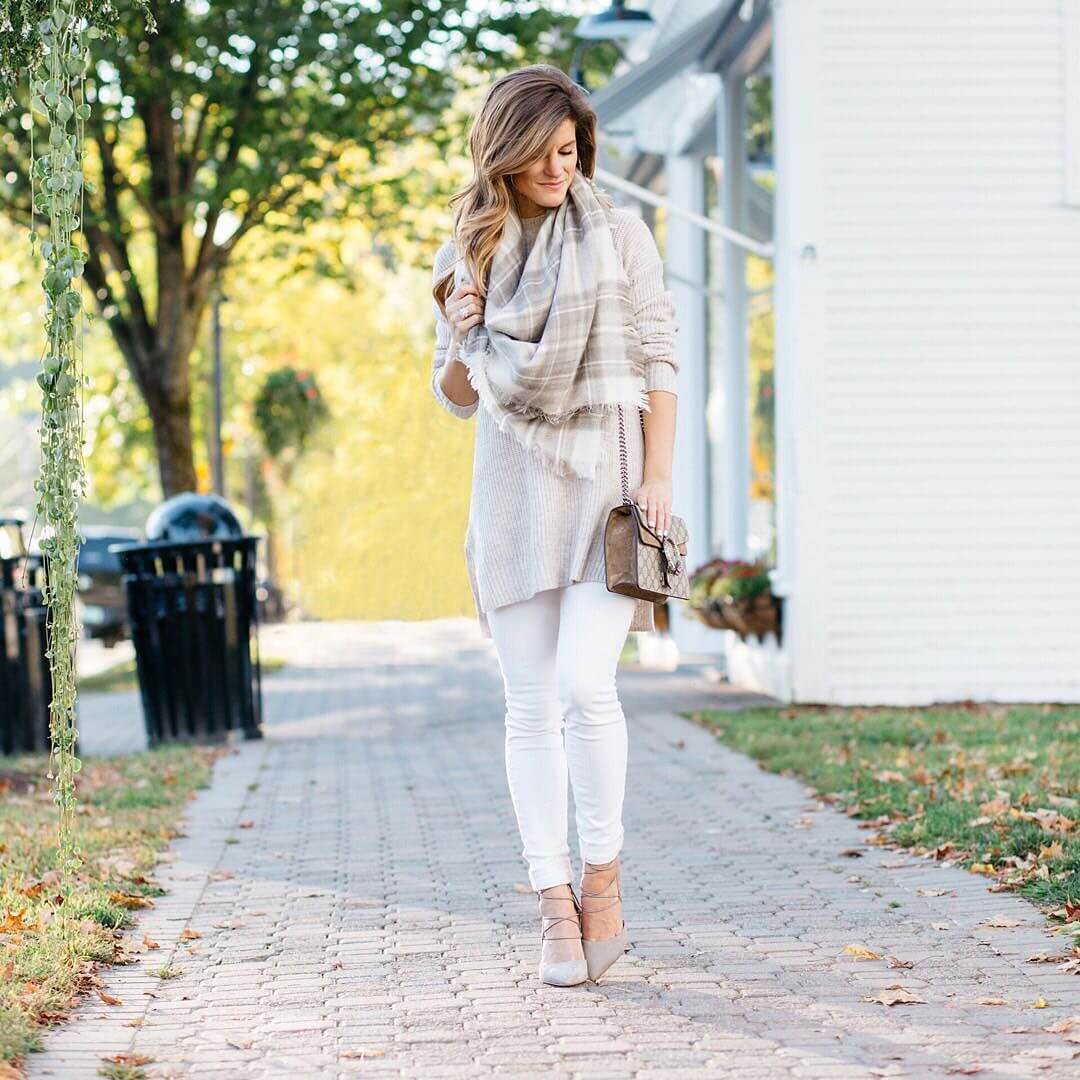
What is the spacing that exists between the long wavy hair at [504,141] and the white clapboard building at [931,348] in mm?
6533

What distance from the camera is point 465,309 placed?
4.18 metres

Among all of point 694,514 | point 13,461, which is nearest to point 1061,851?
point 694,514

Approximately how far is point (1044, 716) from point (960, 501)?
5.47ft

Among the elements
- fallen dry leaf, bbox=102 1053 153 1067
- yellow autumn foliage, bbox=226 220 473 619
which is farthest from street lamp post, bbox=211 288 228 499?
fallen dry leaf, bbox=102 1053 153 1067

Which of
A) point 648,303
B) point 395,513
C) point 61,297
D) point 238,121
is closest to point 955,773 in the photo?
point 648,303

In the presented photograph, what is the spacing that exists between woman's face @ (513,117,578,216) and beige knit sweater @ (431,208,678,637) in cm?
9

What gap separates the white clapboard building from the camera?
10609mm

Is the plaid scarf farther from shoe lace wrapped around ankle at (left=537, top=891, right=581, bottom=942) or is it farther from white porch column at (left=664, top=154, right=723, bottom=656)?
white porch column at (left=664, top=154, right=723, bottom=656)

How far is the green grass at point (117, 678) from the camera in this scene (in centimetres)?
1628

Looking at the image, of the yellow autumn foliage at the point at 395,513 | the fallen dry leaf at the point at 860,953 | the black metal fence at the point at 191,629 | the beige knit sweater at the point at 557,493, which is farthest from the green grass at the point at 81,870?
the yellow autumn foliage at the point at 395,513

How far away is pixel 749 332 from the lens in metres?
13.3

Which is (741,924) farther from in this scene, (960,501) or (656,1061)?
(960,501)

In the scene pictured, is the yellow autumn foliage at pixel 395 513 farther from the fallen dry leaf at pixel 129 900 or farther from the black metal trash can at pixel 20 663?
the fallen dry leaf at pixel 129 900

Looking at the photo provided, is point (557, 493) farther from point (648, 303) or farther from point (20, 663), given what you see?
point (20, 663)
